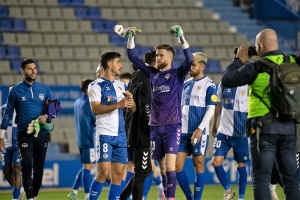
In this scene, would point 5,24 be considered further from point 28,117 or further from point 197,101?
point 197,101

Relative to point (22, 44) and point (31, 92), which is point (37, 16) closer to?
point (22, 44)

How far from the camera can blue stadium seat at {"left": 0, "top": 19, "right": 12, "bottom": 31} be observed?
1822 cm

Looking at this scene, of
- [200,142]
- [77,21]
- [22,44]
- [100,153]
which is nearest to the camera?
[100,153]

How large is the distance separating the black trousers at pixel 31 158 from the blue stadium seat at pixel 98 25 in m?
9.46

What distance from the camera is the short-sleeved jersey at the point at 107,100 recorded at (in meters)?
8.67

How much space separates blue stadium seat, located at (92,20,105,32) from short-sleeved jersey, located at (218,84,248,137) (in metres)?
9.04

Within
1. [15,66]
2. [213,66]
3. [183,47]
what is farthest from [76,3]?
[183,47]

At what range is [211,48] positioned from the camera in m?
19.6

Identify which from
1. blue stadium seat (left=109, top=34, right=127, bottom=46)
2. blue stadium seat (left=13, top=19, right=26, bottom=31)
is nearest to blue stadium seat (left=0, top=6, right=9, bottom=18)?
blue stadium seat (left=13, top=19, right=26, bottom=31)

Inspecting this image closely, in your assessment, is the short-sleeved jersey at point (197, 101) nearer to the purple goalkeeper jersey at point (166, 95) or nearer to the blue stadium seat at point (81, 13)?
the purple goalkeeper jersey at point (166, 95)

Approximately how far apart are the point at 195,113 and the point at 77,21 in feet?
31.9

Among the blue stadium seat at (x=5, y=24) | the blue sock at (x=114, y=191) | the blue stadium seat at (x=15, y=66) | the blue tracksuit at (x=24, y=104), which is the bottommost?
the blue sock at (x=114, y=191)

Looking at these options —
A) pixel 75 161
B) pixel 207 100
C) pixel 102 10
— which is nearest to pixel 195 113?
pixel 207 100

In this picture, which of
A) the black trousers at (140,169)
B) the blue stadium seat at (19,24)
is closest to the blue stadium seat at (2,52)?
the blue stadium seat at (19,24)
